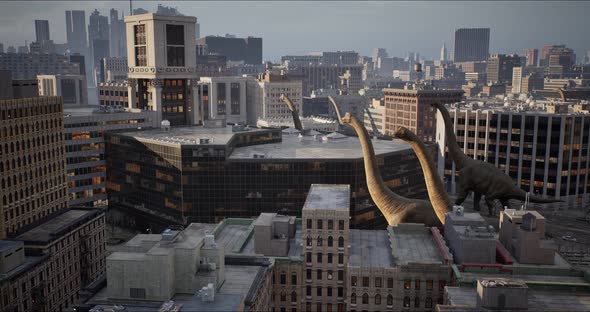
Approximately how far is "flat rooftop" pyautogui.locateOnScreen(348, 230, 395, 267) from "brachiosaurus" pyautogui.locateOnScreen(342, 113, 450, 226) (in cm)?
797

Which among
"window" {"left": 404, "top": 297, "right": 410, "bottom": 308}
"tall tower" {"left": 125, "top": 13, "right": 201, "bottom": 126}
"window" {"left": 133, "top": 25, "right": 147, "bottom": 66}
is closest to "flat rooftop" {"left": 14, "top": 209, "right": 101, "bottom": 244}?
"window" {"left": 404, "top": 297, "right": 410, "bottom": 308}

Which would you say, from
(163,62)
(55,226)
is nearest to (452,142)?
(55,226)

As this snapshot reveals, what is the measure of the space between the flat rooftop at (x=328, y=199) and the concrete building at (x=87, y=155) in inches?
3261

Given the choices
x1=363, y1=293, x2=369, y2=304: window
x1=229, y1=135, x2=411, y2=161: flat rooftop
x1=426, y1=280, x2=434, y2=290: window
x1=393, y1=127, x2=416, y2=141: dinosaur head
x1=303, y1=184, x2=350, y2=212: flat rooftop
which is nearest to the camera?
x1=426, y1=280, x2=434, y2=290: window

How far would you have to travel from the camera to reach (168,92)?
190625mm

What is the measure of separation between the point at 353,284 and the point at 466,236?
16.4 meters

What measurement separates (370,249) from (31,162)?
6288 cm

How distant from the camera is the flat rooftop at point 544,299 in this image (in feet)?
205

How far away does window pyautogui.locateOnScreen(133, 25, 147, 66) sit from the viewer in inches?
7516

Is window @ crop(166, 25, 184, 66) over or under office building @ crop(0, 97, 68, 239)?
over

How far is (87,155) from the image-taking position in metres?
155

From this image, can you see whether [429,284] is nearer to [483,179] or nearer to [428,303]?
[428,303]

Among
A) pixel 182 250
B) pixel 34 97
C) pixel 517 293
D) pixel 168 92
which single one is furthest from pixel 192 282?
pixel 168 92

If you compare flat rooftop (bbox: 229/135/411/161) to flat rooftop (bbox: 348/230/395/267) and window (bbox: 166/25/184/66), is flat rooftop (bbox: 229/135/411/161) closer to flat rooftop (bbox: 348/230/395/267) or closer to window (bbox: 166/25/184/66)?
flat rooftop (bbox: 348/230/395/267)
